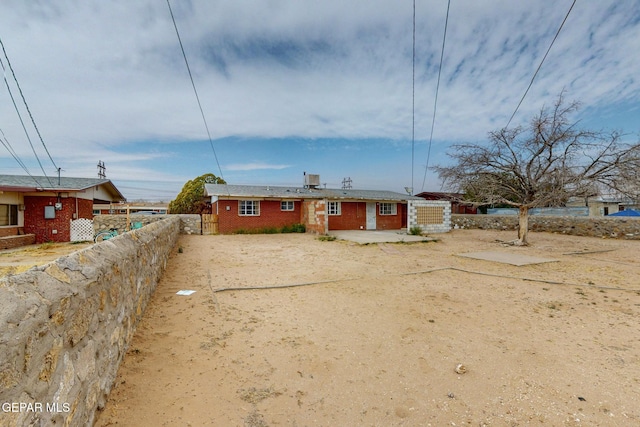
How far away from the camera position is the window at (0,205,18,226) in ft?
45.0

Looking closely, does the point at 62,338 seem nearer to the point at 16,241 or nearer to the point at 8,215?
the point at 16,241

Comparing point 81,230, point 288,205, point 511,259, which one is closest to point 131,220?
point 81,230

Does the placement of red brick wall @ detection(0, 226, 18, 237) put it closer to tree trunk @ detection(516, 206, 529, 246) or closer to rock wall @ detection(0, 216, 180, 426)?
rock wall @ detection(0, 216, 180, 426)

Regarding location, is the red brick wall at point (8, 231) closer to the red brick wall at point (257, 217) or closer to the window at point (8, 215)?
the window at point (8, 215)

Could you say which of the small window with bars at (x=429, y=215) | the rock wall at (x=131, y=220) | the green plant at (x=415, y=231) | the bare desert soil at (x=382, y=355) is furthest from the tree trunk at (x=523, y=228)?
the rock wall at (x=131, y=220)

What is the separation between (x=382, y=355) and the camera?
3.35 metres

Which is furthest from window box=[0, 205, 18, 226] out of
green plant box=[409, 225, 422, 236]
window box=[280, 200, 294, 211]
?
green plant box=[409, 225, 422, 236]

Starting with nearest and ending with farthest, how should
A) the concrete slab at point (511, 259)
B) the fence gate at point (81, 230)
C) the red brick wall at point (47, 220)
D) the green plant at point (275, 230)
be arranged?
the concrete slab at point (511, 259) < the red brick wall at point (47, 220) < the fence gate at point (81, 230) < the green plant at point (275, 230)

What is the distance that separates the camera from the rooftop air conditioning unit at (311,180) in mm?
23094

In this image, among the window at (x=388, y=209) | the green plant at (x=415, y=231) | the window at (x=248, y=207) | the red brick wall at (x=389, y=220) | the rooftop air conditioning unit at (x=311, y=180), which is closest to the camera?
the green plant at (x=415, y=231)

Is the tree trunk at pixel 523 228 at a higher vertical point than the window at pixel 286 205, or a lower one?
lower

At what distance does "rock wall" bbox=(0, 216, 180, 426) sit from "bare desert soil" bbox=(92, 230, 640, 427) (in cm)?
41

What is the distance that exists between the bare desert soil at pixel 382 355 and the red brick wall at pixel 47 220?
44.6ft

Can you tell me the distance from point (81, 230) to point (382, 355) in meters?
18.6
